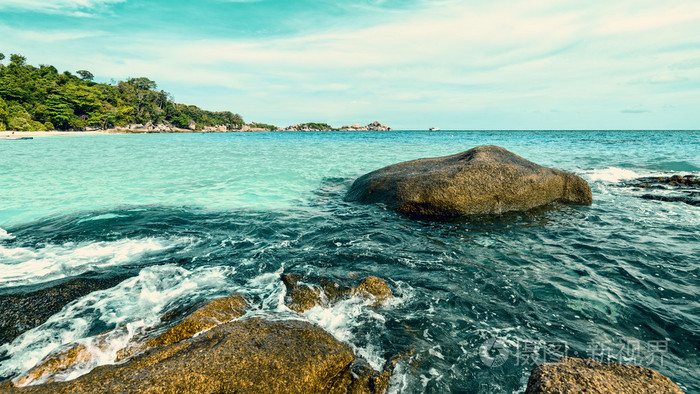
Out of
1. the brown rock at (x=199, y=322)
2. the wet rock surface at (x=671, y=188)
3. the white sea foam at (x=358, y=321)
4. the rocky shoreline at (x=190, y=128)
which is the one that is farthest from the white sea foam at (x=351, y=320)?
the rocky shoreline at (x=190, y=128)

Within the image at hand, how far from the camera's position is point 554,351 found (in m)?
3.58

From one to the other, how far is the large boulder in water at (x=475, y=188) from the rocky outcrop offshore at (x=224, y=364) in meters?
5.67

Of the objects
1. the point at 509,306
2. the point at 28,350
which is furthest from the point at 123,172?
the point at 509,306

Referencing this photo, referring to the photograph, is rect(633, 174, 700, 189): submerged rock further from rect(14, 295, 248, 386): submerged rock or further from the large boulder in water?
rect(14, 295, 248, 386): submerged rock

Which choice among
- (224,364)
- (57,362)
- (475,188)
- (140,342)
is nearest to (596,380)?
(224,364)

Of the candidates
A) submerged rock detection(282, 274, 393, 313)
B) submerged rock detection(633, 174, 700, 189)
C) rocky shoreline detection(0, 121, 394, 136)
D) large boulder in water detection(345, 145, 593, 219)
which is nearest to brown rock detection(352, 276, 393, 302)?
submerged rock detection(282, 274, 393, 313)

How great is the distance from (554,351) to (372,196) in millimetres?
6988

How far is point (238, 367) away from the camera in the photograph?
8.97 ft

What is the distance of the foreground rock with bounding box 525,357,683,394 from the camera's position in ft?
7.88

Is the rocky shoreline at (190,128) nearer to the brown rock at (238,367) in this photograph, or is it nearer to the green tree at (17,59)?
the green tree at (17,59)

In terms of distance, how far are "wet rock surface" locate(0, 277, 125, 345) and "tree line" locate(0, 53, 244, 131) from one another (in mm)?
84503

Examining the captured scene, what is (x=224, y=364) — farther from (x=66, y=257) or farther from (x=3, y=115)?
(x=3, y=115)

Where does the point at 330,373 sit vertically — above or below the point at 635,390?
below

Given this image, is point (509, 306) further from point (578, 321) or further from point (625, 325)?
point (625, 325)
